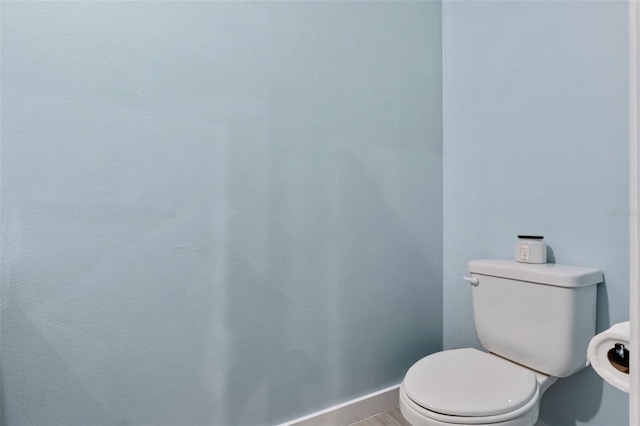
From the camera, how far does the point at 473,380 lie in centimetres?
110

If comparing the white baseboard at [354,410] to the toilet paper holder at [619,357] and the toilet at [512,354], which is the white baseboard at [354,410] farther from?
the toilet paper holder at [619,357]

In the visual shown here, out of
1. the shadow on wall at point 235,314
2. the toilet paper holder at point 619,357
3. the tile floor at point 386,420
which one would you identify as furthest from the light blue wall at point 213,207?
the toilet paper holder at point 619,357

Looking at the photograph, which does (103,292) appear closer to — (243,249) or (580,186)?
(243,249)

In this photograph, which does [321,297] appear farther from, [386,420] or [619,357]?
[619,357]

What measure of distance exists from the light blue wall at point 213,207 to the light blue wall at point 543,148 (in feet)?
0.42

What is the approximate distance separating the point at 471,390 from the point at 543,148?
895 mm

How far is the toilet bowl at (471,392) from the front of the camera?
96 centimetres

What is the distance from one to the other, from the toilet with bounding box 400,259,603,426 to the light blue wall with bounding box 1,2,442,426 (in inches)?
15.2

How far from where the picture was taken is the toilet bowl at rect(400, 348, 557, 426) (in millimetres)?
956

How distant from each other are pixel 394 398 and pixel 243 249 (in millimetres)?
974

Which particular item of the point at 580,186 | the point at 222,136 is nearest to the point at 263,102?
the point at 222,136

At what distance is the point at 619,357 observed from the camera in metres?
0.41

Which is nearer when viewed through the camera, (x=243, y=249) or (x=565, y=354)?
(x=565, y=354)

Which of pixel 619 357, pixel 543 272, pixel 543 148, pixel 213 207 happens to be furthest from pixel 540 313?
pixel 213 207
